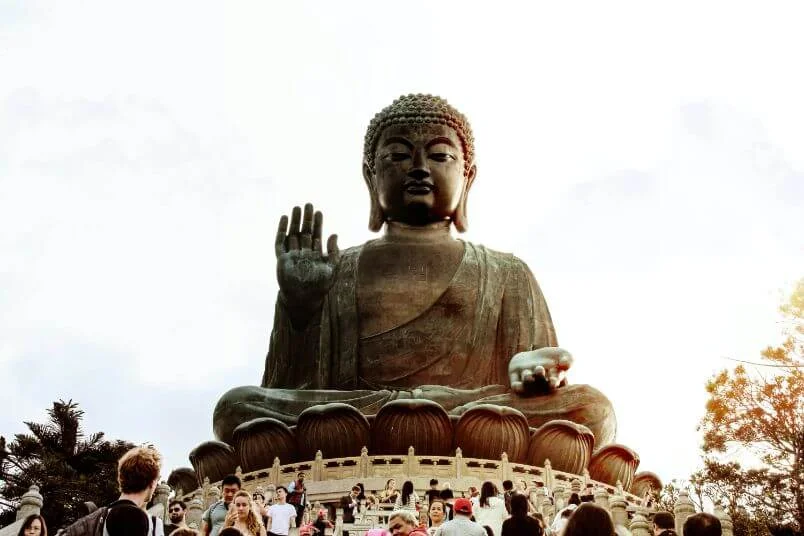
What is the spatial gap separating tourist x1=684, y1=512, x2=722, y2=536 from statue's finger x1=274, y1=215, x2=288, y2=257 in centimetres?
1100

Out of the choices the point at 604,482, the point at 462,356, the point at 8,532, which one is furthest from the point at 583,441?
the point at 8,532

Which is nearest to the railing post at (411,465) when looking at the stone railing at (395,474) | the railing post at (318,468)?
the stone railing at (395,474)

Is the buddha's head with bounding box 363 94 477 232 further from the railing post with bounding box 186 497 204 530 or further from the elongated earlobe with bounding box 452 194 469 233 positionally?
the railing post with bounding box 186 497 204 530

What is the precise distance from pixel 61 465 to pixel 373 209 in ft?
17.7

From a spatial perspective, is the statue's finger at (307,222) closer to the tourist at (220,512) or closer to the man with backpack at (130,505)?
the tourist at (220,512)

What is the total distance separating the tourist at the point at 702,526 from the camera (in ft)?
16.4

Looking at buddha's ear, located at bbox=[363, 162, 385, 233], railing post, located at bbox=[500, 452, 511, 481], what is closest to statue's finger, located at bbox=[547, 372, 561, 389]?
railing post, located at bbox=[500, 452, 511, 481]

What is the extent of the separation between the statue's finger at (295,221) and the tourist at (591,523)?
11722mm

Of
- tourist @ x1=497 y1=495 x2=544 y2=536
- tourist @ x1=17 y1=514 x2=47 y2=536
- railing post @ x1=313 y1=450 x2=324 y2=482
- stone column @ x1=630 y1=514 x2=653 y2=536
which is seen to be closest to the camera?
tourist @ x1=497 y1=495 x2=544 y2=536

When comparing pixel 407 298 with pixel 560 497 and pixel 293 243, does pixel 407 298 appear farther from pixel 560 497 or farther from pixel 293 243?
pixel 560 497

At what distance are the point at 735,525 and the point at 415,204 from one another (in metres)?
6.70

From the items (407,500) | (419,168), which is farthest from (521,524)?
(419,168)

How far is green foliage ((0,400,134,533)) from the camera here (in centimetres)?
1594

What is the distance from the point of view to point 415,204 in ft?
52.7
